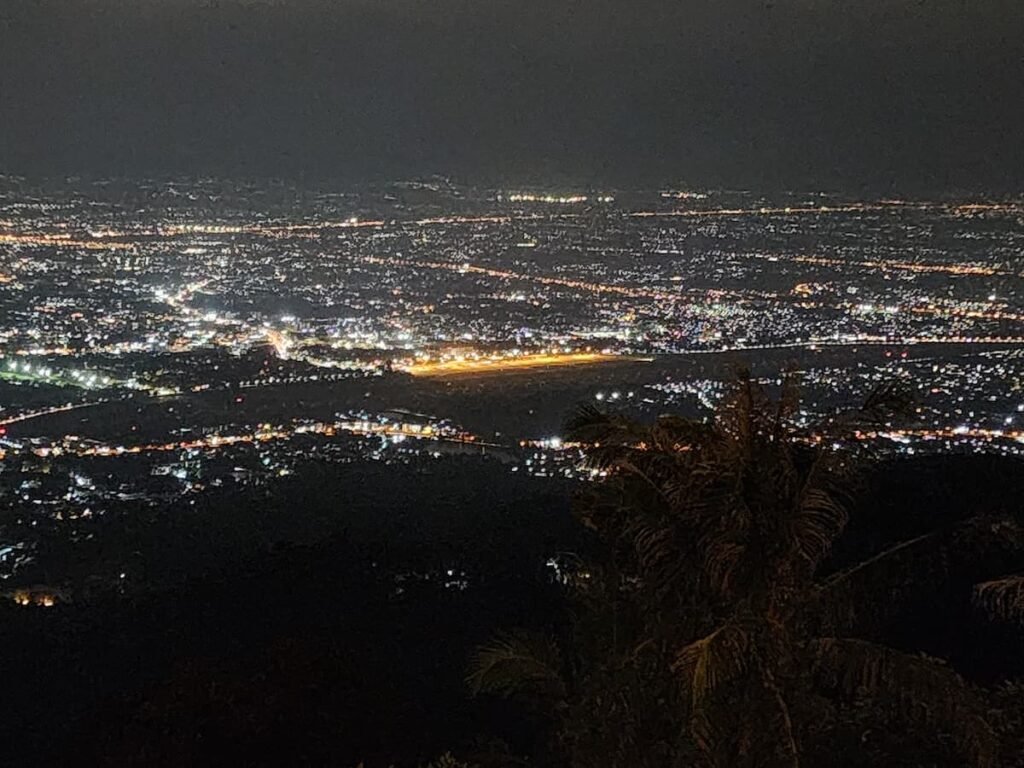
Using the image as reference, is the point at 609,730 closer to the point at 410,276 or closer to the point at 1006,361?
the point at 1006,361

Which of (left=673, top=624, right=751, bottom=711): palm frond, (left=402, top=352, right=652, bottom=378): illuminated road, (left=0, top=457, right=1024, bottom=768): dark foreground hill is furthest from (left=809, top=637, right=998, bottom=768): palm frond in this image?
(left=402, top=352, right=652, bottom=378): illuminated road

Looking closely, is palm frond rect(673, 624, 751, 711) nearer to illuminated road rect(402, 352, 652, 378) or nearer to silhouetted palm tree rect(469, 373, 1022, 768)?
silhouetted palm tree rect(469, 373, 1022, 768)

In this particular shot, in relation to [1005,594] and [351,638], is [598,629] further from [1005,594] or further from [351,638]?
[351,638]

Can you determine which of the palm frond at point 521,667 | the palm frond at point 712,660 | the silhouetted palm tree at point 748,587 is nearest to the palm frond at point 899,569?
the silhouetted palm tree at point 748,587

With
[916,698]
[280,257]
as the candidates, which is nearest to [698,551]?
[916,698]

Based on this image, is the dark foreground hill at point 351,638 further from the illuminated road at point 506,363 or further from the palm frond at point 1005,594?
the illuminated road at point 506,363

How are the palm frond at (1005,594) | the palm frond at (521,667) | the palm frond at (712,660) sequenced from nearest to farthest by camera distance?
1. the palm frond at (712,660)
2. the palm frond at (1005,594)
3. the palm frond at (521,667)

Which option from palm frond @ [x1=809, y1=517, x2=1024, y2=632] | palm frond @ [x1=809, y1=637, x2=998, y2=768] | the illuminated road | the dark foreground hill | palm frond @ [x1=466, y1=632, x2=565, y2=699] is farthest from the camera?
the illuminated road
